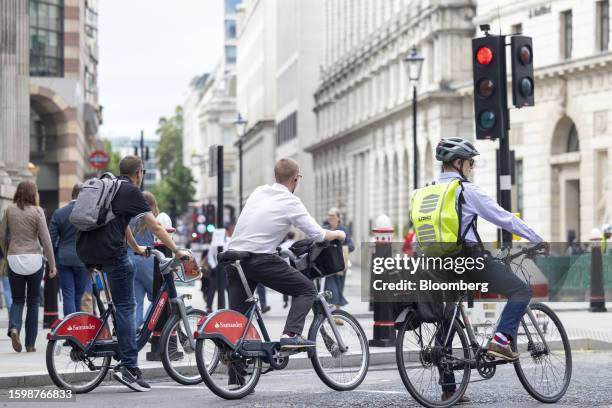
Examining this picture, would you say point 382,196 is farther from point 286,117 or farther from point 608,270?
point 608,270

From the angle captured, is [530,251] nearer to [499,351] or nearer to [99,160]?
[499,351]

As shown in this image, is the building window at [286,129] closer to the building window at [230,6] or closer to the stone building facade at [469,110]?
the stone building facade at [469,110]

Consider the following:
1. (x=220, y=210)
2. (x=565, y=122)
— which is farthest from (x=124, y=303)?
(x=565, y=122)

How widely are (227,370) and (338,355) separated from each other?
908 mm

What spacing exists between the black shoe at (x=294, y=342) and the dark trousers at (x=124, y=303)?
4.18 ft

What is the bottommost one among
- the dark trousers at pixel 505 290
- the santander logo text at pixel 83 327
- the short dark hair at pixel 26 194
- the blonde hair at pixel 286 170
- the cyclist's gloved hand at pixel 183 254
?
the santander logo text at pixel 83 327

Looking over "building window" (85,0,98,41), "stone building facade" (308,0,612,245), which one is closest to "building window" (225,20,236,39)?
"building window" (85,0,98,41)

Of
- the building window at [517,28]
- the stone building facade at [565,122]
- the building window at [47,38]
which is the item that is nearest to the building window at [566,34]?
the stone building facade at [565,122]

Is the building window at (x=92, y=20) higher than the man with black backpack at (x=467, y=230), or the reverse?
the building window at (x=92, y=20)

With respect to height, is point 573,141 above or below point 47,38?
below

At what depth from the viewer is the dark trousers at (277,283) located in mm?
11453

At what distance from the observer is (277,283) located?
37.6ft

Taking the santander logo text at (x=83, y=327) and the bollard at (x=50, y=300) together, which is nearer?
the santander logo text at (x=83, y=327)

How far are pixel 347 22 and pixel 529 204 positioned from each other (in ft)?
103
